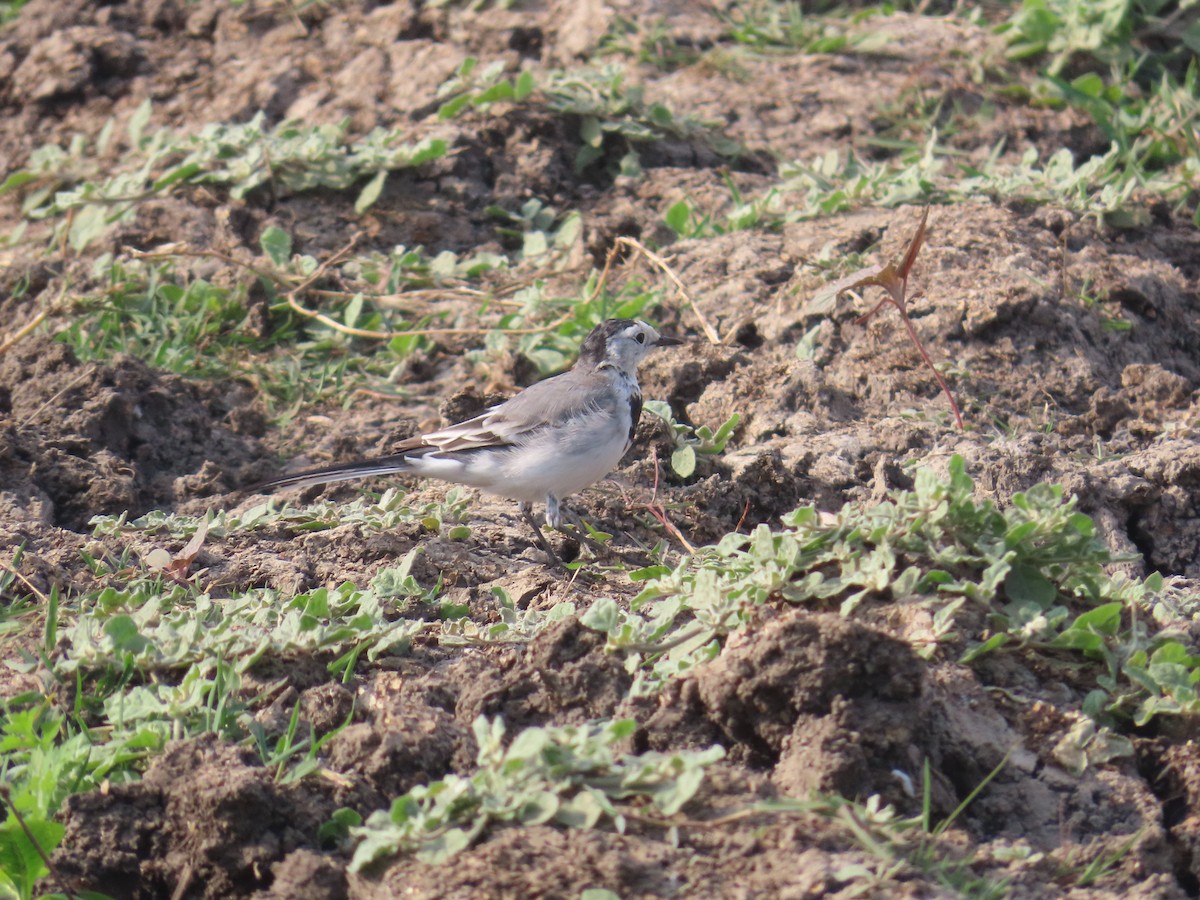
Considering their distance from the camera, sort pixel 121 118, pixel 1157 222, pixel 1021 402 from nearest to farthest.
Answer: pixel 1021 402 < pixel 1157 222 < pixel 121 118

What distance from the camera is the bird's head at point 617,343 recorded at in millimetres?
6344

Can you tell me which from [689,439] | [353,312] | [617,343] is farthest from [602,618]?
[353,312]

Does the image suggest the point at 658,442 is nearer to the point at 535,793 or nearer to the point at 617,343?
Result: the point at 617,343

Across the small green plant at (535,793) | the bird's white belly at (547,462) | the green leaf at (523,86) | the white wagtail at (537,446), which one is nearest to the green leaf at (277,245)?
the green leaf at (523,86)

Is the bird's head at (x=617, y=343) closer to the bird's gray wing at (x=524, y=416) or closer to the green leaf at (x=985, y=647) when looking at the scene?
the bird's gray wing at (x=524, y=416)

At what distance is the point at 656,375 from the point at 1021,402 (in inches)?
64.0

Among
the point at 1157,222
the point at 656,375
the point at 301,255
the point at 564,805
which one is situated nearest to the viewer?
the point at 564,805

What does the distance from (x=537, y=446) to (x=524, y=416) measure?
0.29 metres

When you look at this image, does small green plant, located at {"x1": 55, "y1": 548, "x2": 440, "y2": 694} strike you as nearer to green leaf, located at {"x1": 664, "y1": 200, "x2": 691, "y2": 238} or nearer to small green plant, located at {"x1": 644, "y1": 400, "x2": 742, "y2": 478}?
small green plant, located at {"x1": 644, "y1": 400, "x2": 742, "y2": 478}

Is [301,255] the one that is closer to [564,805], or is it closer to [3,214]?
[3,214]

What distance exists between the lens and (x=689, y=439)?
605 centimetres

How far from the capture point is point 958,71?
29.0 feet

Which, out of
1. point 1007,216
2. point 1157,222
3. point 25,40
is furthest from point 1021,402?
point 25,40

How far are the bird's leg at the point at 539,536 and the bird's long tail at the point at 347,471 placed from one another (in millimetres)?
513
